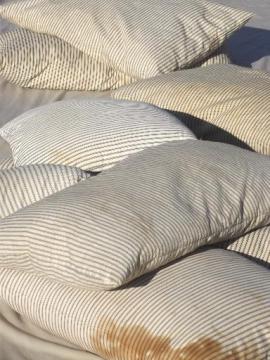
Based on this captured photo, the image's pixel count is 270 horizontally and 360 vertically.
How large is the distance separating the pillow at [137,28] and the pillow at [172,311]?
38.9 inches

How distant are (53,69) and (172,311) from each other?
1.24 meters

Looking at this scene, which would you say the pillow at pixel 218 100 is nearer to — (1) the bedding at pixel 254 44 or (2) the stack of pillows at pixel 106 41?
(2) the stack of pillows at pixel 106 41

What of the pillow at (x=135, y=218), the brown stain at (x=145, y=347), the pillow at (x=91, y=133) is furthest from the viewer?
the pillow at (x=91, y=133)

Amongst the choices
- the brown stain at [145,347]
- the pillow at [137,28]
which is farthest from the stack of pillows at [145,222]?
the pillow at [137,28]

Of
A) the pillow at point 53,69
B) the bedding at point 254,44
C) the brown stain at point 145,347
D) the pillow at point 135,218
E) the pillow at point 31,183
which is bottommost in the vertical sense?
the bedding at point 254,44

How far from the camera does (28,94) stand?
230cm

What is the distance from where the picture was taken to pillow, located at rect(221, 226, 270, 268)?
1398 mm

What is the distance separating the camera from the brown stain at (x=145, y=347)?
110 cm

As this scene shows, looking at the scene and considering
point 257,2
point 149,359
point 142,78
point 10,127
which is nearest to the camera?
point 149,359

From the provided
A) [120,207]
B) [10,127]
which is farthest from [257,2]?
[120,207]

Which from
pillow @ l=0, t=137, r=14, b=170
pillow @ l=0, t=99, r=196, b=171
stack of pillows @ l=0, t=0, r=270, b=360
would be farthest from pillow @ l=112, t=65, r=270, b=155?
pillow @ l=0, t=137, r=14, b=170

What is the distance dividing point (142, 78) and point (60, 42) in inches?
10.4

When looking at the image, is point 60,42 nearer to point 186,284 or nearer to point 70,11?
point 70,11

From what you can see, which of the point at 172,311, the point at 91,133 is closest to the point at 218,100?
the point at 91,133
